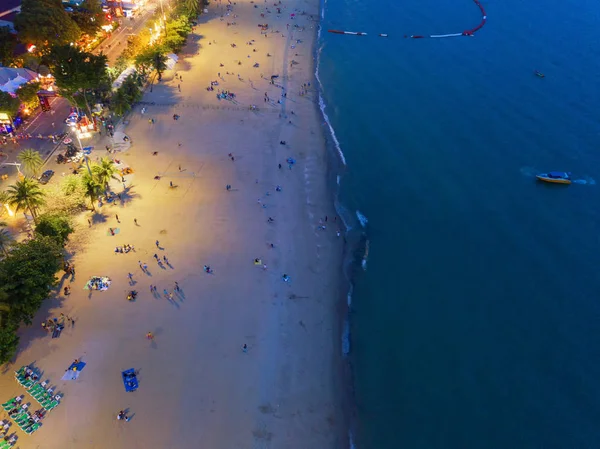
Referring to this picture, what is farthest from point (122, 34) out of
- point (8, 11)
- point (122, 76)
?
point (122, 76)

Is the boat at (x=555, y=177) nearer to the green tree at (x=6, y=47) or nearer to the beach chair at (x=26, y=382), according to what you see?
the beach chair at (x=26, y=382)

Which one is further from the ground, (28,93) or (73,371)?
(28,93)

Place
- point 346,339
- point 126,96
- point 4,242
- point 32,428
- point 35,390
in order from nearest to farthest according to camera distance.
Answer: point 32,428 → point 35,390 → point 346,339 → point 4,242 → point 126,96

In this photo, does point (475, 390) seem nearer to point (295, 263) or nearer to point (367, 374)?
point (367, 374)

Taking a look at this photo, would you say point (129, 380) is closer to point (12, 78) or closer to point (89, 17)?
point (12, 78)

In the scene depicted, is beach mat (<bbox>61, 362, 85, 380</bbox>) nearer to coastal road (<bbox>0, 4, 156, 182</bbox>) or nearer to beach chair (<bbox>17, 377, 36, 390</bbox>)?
beach chair (<bbox>17, 377, 36, 390</bbox>)

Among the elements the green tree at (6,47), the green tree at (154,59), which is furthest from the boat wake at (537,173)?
the green tree at (6,47)

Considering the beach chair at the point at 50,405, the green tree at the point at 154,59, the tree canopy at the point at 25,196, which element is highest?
the green tree at the point at 154,59
